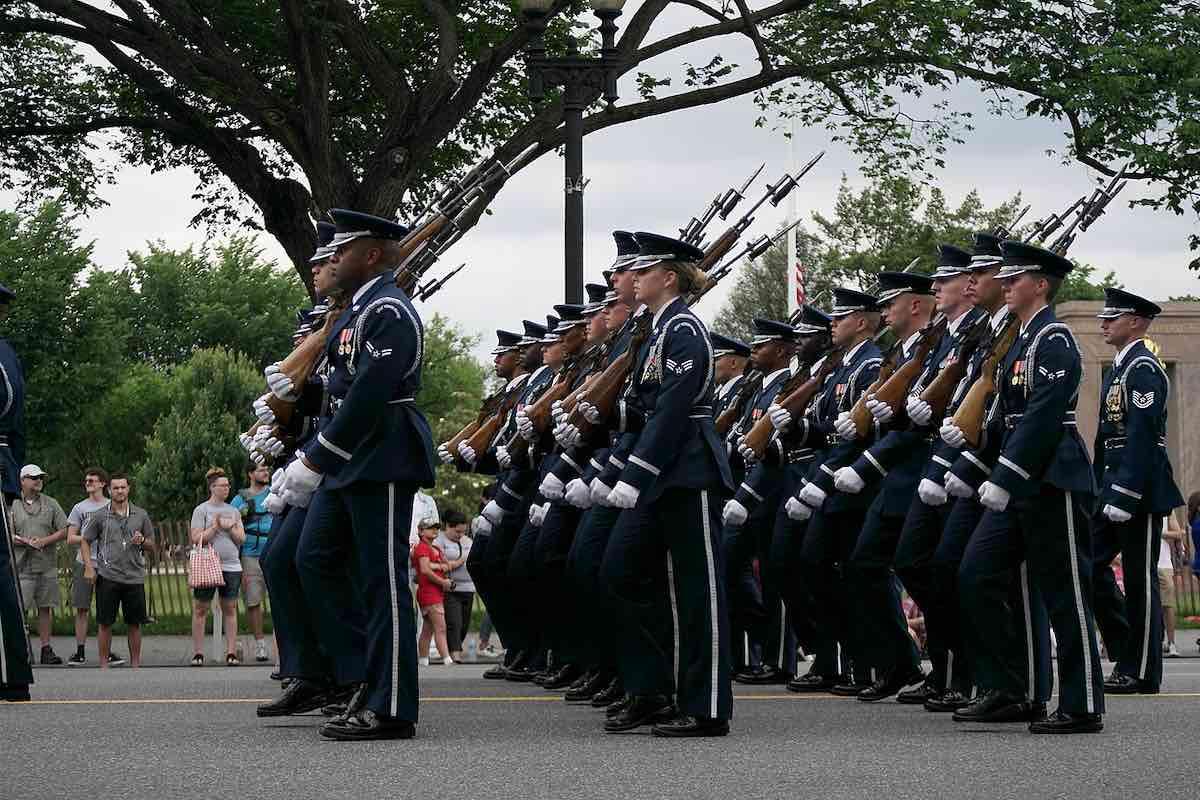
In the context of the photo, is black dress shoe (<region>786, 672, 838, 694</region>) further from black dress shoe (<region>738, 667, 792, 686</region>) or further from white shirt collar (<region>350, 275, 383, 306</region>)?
white shirt collar (<region>350, 275, 383, 306</region>)

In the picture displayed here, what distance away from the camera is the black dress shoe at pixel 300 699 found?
9.45 metres

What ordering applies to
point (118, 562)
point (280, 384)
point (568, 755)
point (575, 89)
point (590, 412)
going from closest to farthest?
point (568, 755) → point (280, 384) → point (590, 412) → point (575, 89) → point (118, 562)

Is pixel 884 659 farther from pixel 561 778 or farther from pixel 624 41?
pixel 624 41

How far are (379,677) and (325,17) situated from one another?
1216cm

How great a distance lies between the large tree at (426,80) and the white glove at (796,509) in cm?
835

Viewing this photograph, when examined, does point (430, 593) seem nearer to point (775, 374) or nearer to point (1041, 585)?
point (775, 374)

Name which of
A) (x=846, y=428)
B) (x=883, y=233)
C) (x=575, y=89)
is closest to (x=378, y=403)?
(x=846, y=428)

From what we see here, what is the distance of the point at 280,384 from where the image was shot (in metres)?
9.62

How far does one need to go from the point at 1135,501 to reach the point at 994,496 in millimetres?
2627

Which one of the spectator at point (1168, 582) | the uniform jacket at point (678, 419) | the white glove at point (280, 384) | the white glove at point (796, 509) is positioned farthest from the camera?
the spectator at point (1168, 582)

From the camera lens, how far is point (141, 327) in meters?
73.2

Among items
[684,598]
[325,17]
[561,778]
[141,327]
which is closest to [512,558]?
[684,598]

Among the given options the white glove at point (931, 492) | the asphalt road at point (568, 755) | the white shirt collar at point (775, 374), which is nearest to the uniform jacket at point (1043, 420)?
the white glove at point (931, 492)

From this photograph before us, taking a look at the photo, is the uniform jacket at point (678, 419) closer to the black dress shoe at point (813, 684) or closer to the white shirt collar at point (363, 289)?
the white shirt collar at point (363, 289)
